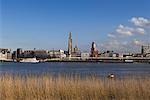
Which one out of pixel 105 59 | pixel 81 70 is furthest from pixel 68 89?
pixel 105 59

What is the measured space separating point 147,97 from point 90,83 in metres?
2.59

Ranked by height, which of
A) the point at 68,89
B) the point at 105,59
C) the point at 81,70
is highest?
the point at 105,59

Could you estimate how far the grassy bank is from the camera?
1190 cm

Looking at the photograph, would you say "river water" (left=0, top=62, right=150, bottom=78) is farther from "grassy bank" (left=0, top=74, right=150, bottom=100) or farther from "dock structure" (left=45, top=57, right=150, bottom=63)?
"dock structure" (left=45, top=57, right=150, bottom=63)

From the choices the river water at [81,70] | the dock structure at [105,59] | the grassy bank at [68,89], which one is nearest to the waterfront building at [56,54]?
the dock structure at [105,59]

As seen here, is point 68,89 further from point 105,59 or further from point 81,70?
point 105,59

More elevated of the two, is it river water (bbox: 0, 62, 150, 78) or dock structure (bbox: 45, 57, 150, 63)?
dock structure (bbox: 45, 57, 150, 63)

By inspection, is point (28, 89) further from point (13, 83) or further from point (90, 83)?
point (90, 83)

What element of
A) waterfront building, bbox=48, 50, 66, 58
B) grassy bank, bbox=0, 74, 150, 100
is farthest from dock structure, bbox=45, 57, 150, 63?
grassy bank, bbox=0, 74, 150, 100

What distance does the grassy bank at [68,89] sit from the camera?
468 inches

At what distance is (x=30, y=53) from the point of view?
6565 inches

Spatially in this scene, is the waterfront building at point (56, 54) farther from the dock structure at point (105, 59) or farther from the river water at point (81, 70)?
the river water at point (81, 70)

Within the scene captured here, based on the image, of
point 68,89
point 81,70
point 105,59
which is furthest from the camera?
point 105,59

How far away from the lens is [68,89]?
1249 centimetres
